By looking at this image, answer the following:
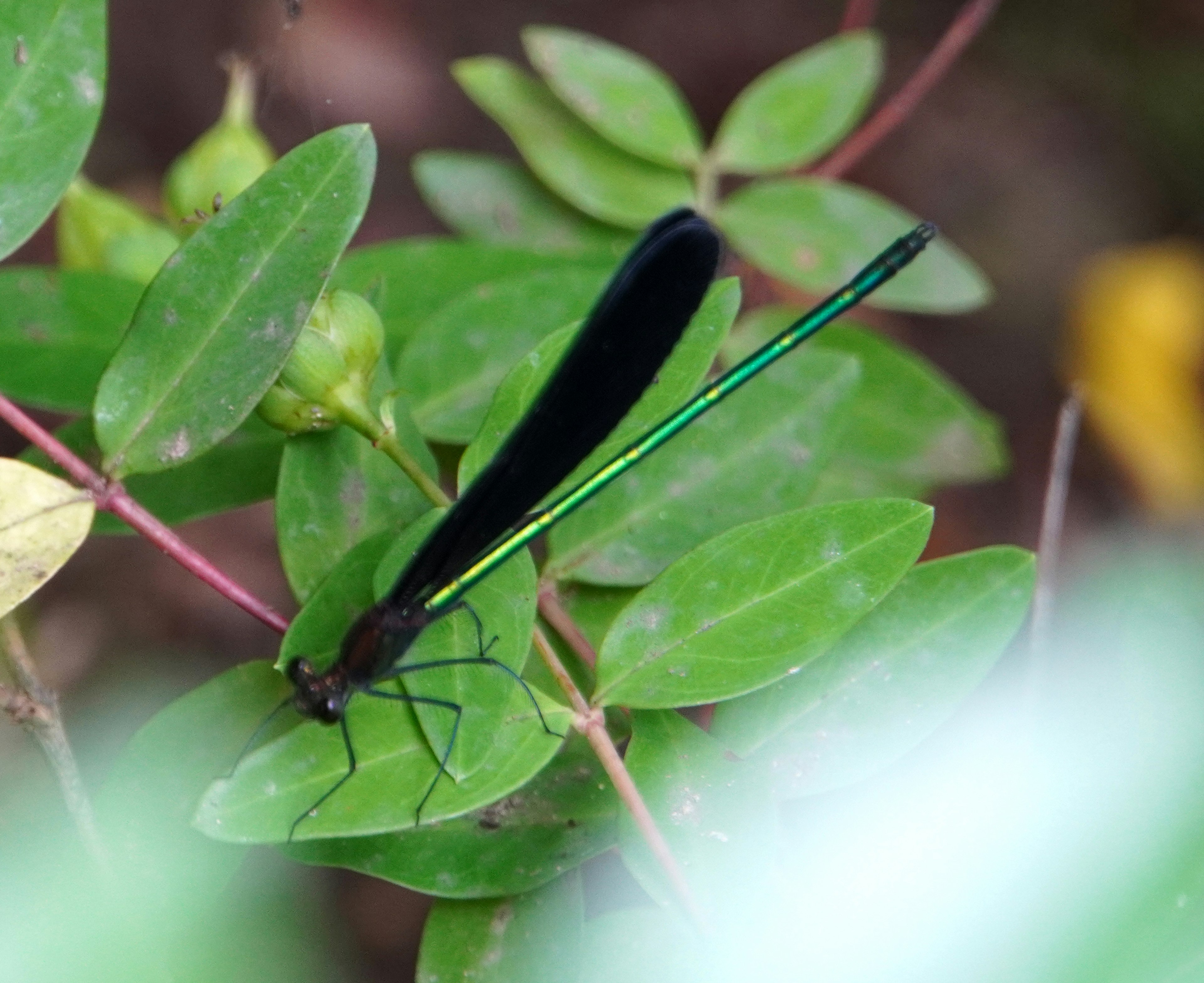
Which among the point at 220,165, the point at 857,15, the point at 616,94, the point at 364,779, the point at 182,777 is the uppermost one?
the point at 857,15

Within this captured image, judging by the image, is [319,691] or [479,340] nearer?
[319,691]

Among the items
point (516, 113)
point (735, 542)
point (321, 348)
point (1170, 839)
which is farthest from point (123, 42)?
point (1170, 839)

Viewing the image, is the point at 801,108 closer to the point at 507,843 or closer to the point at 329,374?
the point at 329,374

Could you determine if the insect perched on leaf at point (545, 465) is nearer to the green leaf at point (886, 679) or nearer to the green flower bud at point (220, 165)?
the green leaf at point (886, 679)

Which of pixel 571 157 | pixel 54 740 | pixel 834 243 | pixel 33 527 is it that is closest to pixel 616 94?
pixel 571 157

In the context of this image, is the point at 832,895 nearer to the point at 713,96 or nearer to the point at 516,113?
the point at 516,113

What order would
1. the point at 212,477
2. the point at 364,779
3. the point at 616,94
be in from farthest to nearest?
the point at 616,94
the point at 212,477
the point at 364,779

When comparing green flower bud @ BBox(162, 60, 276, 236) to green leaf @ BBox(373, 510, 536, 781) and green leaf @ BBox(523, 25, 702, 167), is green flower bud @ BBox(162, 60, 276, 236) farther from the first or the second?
green leaf @ BBox(373, 510, 536, 781)
